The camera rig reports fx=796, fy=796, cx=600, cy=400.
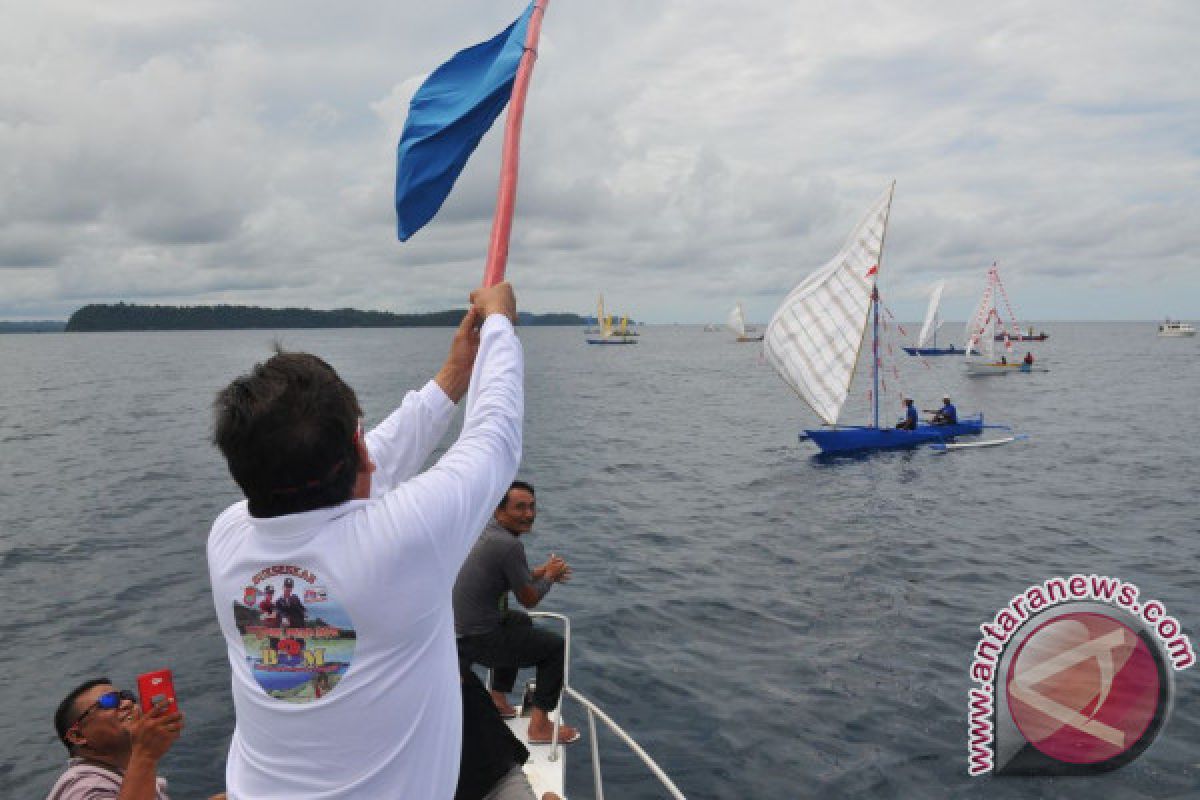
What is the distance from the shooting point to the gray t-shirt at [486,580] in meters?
7.13

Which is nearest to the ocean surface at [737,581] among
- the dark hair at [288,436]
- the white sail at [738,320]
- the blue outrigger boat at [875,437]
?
the dark hair at [288,436]

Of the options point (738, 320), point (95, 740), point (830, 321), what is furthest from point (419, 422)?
point (738, 320)

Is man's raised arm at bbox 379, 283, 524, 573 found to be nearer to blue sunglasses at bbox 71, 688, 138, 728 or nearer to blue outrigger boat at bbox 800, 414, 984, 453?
blue sunglasses at bbox 71, 688, 138, 728

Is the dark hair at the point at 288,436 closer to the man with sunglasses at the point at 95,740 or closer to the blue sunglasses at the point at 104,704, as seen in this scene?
the man with sunglasses at the point at 95,740

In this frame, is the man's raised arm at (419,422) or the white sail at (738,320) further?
the white sail at (738,320)

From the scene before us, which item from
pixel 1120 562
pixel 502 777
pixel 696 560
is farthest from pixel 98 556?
pixel 1120 562

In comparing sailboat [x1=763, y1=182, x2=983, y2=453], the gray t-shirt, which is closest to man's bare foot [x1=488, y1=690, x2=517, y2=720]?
the gray t-shirt

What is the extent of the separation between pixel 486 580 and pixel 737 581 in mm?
13363

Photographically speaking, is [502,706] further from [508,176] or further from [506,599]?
[508,176]

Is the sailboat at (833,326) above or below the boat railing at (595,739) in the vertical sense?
above

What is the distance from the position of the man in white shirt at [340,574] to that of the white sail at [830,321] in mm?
37407

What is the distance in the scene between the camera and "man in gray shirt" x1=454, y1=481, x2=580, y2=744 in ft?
23.5

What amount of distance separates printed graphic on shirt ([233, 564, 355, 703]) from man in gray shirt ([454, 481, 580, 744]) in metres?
4.89

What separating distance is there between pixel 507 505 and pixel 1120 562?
20.0 meters
